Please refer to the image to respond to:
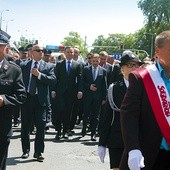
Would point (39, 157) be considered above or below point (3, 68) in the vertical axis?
below

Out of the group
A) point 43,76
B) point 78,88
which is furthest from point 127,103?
point 78,88

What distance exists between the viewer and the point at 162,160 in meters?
3.46

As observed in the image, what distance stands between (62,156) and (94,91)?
108 inches

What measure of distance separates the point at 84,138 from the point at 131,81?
7.25 meters

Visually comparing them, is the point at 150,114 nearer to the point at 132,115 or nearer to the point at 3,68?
the point at 132,115

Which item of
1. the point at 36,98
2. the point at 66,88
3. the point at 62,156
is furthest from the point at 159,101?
the point at 66,88

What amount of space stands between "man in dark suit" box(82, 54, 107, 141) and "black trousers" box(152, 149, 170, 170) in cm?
713

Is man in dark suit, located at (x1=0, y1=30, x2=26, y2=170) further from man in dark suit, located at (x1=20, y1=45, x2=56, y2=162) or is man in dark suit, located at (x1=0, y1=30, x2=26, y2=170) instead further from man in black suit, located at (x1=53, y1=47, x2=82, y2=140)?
man in black suit, located at (x1=53, y1=47, x2=82, y2=140)

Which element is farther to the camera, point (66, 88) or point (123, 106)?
point (66, 88)

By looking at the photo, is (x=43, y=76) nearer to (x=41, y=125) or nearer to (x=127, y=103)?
(x=41, y=125)

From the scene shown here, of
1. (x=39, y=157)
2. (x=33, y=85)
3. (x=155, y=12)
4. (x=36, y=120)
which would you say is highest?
(x=155, y=12)

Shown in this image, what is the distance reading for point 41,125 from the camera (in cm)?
772

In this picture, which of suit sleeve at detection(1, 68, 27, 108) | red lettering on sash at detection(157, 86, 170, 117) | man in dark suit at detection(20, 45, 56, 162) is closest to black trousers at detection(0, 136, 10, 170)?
suit sleeve at detection(1, 68, 27, 108)

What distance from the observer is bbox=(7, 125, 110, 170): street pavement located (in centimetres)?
737
